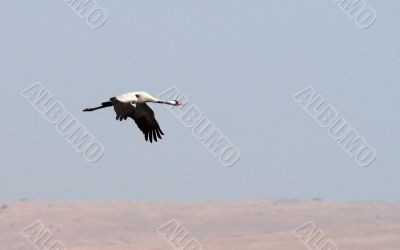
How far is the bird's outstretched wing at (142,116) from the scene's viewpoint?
3416 cm

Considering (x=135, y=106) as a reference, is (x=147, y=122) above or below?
above

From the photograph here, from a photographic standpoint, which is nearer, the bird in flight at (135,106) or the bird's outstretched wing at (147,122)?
the bird in flight at (135,106)

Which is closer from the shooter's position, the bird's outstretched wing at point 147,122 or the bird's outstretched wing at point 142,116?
the bird's outstretched wing at point 142,116

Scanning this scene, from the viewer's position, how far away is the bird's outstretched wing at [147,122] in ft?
121

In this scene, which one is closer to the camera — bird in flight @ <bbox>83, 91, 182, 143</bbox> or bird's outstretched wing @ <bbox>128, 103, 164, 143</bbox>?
bird in flight @ <bbox>83, 91, 182, 143</bbox>

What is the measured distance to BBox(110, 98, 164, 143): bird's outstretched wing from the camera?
34156 millimetres

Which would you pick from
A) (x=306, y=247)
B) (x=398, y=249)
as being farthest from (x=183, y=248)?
(x=398, y=249)

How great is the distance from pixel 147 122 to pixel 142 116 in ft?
1.52

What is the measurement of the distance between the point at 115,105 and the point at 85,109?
3.07 meters

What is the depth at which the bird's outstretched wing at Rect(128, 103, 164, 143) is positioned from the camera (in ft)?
121

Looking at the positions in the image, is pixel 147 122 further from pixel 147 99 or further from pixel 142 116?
pixel 147 99

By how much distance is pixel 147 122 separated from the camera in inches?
1492

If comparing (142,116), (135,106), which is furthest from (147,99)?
(142,116)

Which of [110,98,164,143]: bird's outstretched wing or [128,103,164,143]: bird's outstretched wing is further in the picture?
[128,103,164,143]: bird's outstretched wing
